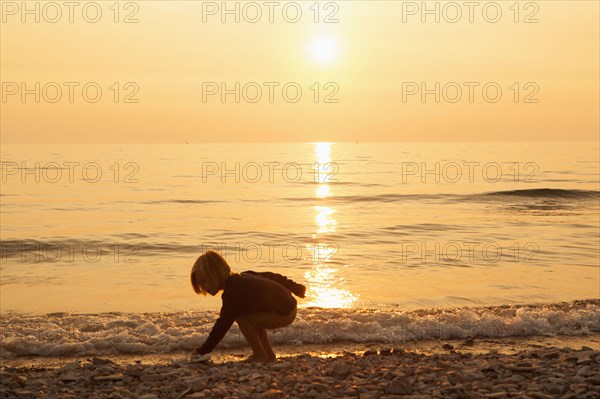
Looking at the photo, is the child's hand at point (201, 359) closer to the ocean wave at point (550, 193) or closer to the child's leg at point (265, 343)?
the child's leg at point (265, 343)

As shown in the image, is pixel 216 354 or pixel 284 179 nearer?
pixel 216 354

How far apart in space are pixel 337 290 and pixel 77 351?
713 cm

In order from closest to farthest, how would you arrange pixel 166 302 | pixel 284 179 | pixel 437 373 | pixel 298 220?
pixel 437 373
pixel 166 302
pixel 298 220
pixel 284 179

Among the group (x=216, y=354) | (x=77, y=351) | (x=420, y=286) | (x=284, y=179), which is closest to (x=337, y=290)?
(x=420, y=286)

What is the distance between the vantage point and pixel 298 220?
113 feet

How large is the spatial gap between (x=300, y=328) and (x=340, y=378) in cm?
441

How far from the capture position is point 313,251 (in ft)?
80.5

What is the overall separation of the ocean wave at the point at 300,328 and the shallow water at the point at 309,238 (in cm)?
106

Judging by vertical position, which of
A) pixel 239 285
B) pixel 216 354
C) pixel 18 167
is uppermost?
pixel 18 167

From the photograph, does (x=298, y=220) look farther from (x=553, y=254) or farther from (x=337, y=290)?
(x=337, y=290)

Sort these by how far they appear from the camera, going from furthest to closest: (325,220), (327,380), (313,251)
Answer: (325,220), (313,251), (327,380)

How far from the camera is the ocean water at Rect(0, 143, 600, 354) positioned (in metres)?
13.3

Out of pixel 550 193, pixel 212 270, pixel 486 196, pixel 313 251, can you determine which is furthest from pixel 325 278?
pixel 550 193

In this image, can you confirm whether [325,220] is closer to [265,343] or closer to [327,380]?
[265,343]
